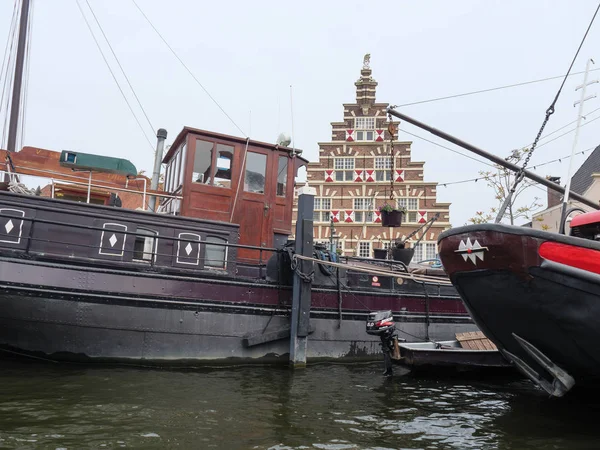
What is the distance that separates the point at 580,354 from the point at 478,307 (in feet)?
4.10

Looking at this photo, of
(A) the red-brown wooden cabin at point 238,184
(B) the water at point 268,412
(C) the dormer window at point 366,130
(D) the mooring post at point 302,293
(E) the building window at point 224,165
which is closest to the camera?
(B) the water at point 268,412

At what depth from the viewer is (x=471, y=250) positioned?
583 centimetres

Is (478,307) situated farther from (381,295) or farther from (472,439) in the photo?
(381,295)

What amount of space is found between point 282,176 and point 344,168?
2222 cm

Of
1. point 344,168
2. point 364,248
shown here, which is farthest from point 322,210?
point 364,248

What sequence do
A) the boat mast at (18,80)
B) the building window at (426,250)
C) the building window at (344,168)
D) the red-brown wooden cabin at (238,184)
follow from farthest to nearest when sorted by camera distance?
the building window at (344,168) → the building window at (426,250) → the boat mast at (18,80) → the red-brown wooden cabin at (238,184)

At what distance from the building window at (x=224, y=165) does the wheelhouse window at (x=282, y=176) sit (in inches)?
43.6

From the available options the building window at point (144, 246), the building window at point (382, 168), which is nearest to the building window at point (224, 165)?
the building window at point (144, 246)

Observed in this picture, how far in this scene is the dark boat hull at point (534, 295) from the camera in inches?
209

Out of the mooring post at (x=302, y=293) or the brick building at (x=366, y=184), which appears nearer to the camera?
the mooring post at (x=302, y=293)

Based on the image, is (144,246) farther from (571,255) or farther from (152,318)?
(571,255)

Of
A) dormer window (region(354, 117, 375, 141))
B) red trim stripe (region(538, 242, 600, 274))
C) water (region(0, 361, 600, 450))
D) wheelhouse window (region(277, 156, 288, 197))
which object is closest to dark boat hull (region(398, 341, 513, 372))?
water (region(0, 361, 600, 450))

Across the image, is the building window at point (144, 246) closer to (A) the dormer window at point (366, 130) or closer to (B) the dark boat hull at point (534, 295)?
(B) the dark boat hull at point (534, 295)

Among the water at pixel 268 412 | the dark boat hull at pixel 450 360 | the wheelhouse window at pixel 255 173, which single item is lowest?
the water at pixel 268 412
